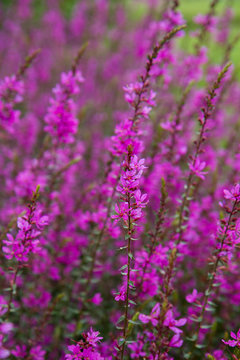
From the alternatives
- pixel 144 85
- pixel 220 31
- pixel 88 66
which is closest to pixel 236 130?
pixel 144 85

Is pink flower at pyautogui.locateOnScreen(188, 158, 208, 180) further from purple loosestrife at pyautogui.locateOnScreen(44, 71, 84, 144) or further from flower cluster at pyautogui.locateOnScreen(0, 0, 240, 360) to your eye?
purple loosestrife at pyautogui.locateOnScreen(44, 71, 84, 144)

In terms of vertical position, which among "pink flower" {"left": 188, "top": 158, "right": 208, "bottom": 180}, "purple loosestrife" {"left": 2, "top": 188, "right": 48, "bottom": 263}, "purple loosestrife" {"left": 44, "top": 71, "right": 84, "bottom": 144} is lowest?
"purple loosestrife" {"left": 2, "top": 188, "right": 48, "bottom": 263}

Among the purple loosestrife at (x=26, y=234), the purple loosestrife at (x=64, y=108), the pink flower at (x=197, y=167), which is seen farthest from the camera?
the purple loosestrife at (x=64, y=108)

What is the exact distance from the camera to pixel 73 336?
269cm

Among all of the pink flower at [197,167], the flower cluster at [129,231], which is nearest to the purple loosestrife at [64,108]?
the flower cluster at [129,231]

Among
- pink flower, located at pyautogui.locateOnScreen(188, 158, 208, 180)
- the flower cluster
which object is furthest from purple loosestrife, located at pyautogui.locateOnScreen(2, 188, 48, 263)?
pink flower, located at pyautogui.locateOnScreen(188, 158, 208, 180)

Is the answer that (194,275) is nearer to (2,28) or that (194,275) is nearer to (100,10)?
(100,10)

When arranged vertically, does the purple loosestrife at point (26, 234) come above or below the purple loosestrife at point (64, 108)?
below

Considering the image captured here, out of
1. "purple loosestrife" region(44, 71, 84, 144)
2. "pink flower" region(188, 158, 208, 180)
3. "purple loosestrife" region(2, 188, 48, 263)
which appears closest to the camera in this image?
"purple loosestrife" region(2, 188, 48, 263)

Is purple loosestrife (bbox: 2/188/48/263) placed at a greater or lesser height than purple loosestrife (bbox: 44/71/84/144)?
lesser

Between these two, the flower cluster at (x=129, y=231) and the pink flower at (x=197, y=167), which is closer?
the flower cluster at (x=129, y=231)

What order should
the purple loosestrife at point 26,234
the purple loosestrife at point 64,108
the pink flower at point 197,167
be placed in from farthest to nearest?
the purple loosestrife at point 64,108, the pink flower at point 197,167, the purple loosestrife at point 26,234

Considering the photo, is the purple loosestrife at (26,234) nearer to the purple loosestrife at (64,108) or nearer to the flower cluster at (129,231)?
the flower cluster at (129,231)

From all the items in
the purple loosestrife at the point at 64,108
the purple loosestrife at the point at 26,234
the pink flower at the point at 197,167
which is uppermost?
the purple loosestrife at the point at 64,108
